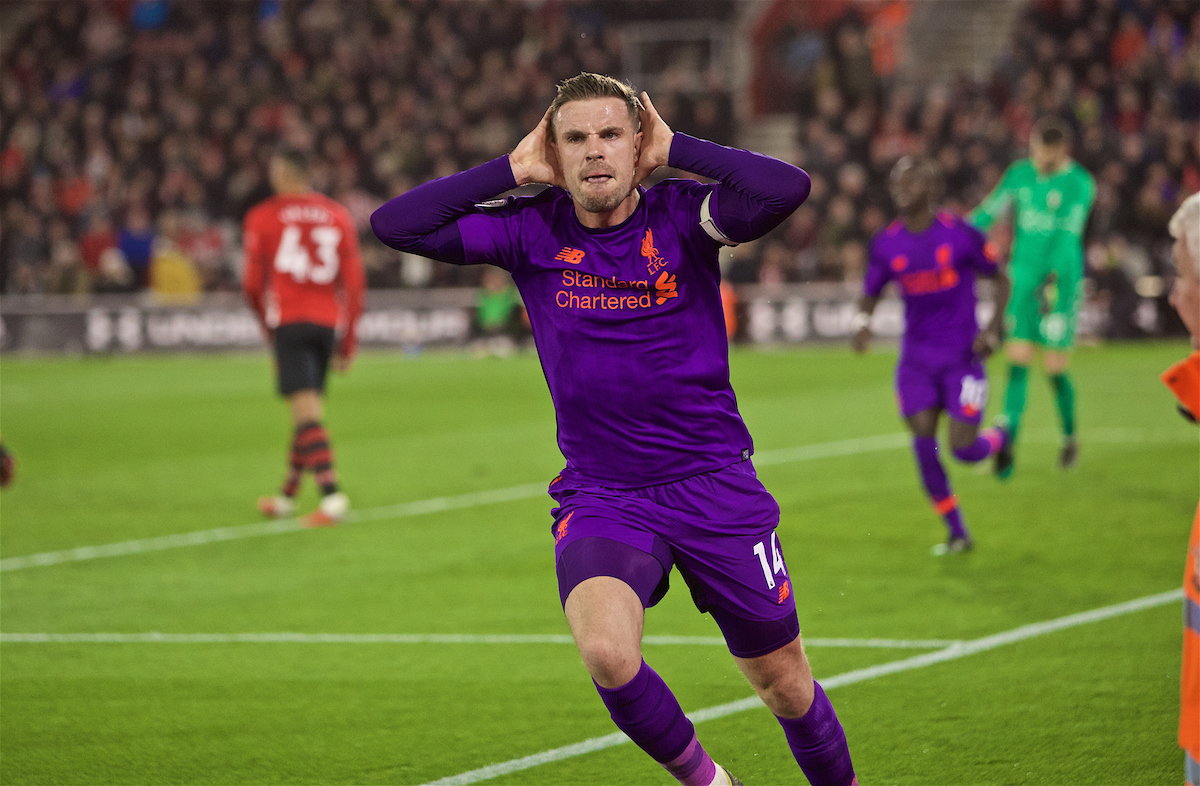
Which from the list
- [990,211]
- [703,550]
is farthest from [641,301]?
[990,211]

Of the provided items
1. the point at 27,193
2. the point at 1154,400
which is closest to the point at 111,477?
the point at 1154,400

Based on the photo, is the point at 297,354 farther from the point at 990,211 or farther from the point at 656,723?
the point at 656,723

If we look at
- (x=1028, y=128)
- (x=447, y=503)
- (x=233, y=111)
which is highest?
(x=233, y=111)

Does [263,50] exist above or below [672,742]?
above

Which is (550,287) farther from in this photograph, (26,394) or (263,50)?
(263,50)

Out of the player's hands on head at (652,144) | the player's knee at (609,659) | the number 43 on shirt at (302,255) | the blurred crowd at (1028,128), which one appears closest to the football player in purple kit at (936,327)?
the number 43 on shirt at (302,255)

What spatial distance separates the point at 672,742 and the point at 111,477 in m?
9.43

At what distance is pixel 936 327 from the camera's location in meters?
8.43

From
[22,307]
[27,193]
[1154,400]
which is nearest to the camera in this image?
[1154,400]

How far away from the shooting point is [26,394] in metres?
18.8

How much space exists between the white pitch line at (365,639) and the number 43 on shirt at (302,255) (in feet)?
11.7

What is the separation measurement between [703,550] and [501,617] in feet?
11.0

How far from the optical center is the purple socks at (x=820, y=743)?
154 inches

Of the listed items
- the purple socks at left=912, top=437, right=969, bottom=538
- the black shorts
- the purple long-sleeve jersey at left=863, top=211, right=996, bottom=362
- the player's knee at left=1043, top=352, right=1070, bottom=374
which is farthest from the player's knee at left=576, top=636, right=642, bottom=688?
the player's knee at left=1043, top=352, right=1070, bottom=374
